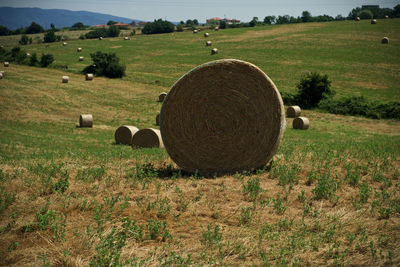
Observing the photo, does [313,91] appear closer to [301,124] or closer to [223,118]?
[301,124]

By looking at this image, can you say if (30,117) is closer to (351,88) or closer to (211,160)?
(211,160)

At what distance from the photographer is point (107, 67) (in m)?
49.2

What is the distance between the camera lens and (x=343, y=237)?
5504 millimetres

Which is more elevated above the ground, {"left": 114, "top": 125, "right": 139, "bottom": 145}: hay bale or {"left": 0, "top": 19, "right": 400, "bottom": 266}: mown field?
{"left": 0, "top": 19, "right": 400, "bottom": 266}: mown field

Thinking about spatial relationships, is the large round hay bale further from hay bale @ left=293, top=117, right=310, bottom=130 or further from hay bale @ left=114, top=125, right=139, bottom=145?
hay bale @ left=293, top=117, right=310, bottom=130

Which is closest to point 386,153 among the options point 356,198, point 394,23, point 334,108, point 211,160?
point 356,198

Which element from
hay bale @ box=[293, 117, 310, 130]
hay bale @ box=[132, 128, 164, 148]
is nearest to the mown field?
hay bale @ box=[132, 128, 164, 148]

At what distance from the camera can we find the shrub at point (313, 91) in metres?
32.8

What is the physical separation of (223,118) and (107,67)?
140 ft

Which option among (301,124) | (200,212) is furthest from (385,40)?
(200,212)

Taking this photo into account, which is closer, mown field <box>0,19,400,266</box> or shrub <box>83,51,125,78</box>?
mown field <box>0,19,400,266</box>

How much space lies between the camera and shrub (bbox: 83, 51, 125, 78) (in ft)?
160

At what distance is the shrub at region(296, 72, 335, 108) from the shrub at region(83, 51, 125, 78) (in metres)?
25.0

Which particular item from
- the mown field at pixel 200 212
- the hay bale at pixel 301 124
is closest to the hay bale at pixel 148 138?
the mown field at pixel 200 212
